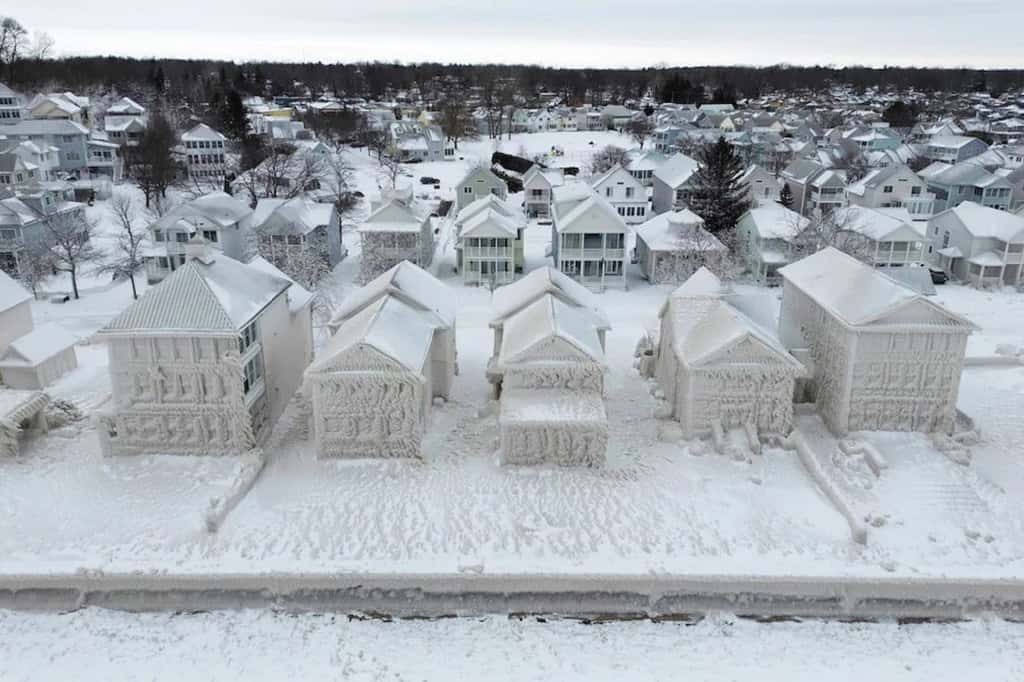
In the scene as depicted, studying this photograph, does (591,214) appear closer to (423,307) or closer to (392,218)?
(392,218)

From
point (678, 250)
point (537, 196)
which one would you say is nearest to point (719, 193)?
point (678, 250)

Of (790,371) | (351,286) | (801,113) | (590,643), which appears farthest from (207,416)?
(801,113)

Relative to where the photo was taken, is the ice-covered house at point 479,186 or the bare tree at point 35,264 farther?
the ice-covered house at point 479,186

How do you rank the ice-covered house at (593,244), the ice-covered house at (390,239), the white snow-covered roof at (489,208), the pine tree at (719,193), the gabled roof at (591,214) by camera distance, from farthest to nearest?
the pine tree at (719,193)
the white snow-covered roof at (489,208)
the ice-covered house at (390,239)
the ice-covered house at (593,244)
the gabled roof at (591,214)

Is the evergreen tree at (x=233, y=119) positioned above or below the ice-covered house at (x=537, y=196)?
above

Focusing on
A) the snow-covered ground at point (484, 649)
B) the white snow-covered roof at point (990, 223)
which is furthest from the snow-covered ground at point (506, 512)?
the white snow-covered roof at point (990, 223)

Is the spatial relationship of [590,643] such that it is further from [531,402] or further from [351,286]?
[351,286]

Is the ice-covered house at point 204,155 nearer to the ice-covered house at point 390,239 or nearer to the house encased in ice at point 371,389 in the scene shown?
the ice-covered house at point 390,239
